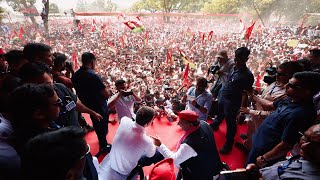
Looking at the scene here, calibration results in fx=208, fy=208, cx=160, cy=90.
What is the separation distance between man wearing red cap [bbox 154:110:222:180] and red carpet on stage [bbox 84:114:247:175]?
1.11m

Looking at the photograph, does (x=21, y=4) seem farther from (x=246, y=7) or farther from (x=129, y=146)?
(x=129, y=146)

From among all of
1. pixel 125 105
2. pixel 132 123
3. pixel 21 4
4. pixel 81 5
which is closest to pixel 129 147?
pixel 132 123

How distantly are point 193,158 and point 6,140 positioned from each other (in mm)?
1599

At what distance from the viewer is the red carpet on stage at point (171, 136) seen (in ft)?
10.9

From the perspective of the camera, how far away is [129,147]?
7.54 ft

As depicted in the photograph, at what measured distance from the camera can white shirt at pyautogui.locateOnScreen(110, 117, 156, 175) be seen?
2307 mm

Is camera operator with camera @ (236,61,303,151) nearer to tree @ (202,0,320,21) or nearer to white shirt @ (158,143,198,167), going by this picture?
white shirt @ (158,143,198,167)

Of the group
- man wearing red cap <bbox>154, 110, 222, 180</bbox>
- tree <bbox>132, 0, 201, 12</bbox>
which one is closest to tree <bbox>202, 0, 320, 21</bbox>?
tree <bbox>132, 0, 201, 12</bbox>

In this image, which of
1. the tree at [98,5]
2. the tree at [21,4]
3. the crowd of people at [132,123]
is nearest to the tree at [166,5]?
the tree at [21,4]

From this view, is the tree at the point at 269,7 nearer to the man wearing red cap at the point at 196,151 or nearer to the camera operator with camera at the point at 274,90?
the camera operator with camera at the point at 274,90

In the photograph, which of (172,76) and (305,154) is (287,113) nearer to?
(305,154)

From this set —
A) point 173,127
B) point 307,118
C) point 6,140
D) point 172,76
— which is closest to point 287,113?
point 307,118

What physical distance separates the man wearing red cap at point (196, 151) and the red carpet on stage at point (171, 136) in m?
1.11

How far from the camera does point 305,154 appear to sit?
1486 mm
